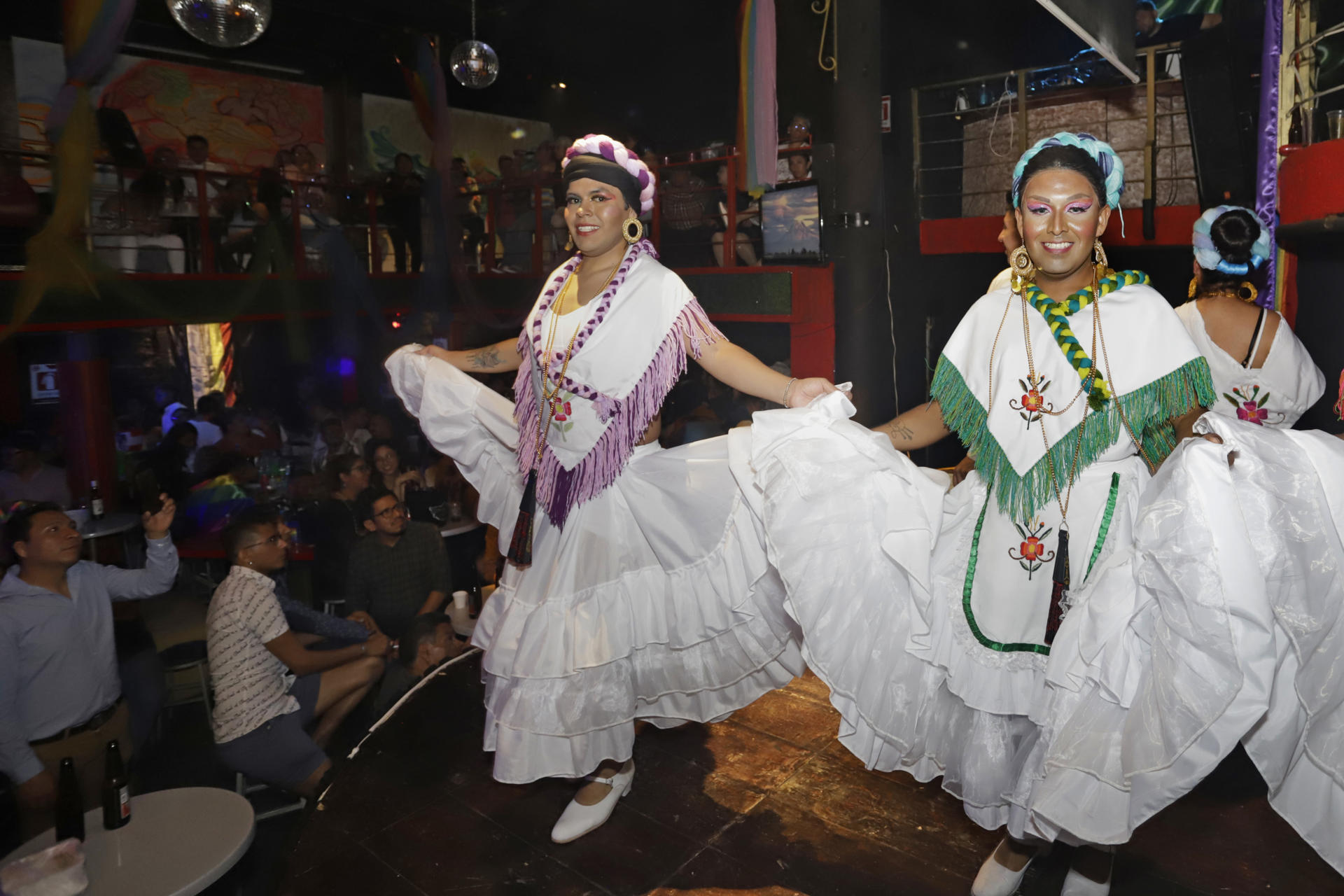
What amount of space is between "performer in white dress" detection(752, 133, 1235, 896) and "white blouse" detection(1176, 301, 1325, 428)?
1.47 meters

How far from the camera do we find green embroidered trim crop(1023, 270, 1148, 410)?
6.63ft

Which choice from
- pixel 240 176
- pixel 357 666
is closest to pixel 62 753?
pixel 357 666

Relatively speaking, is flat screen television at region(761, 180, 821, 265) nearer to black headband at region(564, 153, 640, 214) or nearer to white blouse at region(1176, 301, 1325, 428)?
white blouse at region(1176, 301, 1325, 428)

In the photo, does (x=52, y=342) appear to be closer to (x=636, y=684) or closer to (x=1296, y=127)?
(x=636, y=684)

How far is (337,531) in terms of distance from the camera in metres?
5.23

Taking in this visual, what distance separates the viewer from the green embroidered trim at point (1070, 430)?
1981 mm

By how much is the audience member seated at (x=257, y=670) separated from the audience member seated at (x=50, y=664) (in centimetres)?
45

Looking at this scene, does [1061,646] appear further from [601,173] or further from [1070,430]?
[601,173]

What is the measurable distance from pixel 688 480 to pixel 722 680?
56 centimetres

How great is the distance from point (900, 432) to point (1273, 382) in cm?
188

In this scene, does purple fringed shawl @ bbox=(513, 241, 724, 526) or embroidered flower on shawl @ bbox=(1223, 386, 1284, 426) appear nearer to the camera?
purple fringed shawl @ bbox=(513, 241, 724, 526)

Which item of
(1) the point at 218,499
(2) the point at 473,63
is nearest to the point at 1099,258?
(1) the point at 218,499

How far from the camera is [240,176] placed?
823cm

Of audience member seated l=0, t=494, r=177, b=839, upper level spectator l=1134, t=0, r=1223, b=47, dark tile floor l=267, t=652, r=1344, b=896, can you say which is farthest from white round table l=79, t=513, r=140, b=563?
upper level spectator l=1134, t=0, r=1223, b=47
